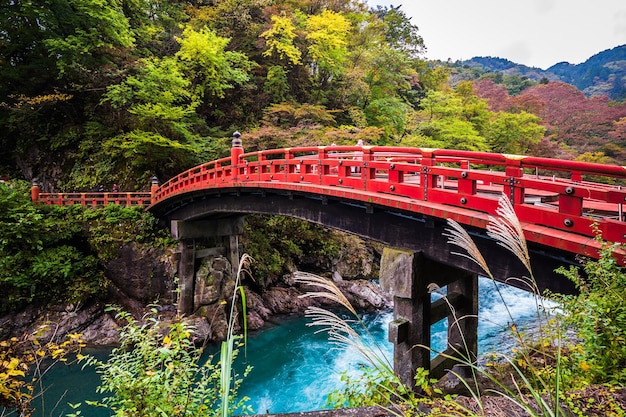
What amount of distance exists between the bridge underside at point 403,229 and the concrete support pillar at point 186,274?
2586 millimetres

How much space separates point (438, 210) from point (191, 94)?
49.1ft

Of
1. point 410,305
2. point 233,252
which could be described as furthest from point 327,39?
point 410,305

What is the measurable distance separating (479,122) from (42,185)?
23050 millimetres

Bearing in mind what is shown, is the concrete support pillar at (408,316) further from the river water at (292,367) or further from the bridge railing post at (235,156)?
the bridge railing post at (235,156)

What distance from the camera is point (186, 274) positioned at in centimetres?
1220

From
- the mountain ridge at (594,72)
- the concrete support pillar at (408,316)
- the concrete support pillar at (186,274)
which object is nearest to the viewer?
the concrete support pillar at (408,316)

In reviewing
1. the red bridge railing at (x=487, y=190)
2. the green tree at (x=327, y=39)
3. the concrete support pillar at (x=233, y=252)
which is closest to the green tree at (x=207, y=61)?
the green tree at (x=327, y=39)

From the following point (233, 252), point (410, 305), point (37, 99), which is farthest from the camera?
point (37, 99)

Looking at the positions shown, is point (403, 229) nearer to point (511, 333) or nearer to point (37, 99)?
point (511, 333)

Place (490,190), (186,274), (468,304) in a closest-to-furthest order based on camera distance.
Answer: (490,190), (468,304), (186,274)

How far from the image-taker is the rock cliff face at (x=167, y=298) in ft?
36.3

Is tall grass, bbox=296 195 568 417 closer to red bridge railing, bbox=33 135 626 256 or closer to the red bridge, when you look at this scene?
the red bridge

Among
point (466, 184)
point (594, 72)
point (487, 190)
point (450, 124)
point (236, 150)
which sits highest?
point (594, 72)

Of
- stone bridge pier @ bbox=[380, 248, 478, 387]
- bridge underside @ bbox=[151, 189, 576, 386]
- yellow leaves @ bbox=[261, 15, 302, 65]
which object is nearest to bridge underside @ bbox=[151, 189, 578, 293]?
bridge underside @ bbox=[151, 189, 576, 386]
